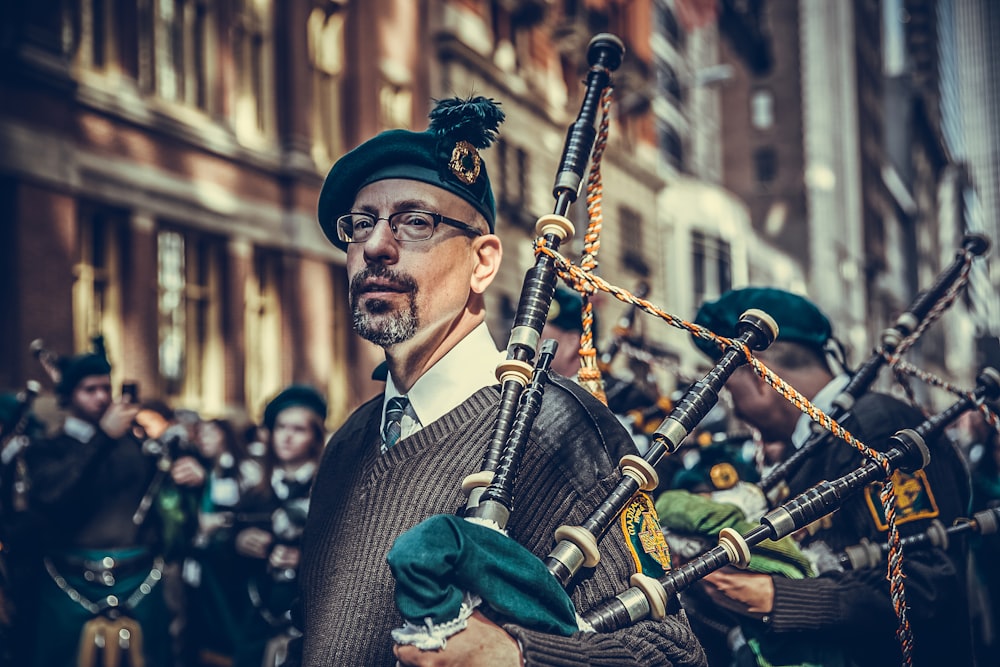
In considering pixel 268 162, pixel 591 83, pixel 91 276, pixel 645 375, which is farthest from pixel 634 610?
pixel 268 162

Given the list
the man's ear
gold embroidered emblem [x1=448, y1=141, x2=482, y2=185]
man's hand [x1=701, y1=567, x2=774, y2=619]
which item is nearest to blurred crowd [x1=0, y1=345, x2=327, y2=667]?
man's hand [x1=701, y1=567, x2=774, y2=619]

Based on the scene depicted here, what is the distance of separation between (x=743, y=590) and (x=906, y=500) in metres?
0.68

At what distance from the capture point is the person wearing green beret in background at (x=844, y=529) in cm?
348

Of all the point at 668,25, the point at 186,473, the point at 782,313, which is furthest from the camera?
the point at 668,25

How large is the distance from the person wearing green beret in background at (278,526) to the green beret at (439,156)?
4178mm

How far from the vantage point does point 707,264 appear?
34.5 metres

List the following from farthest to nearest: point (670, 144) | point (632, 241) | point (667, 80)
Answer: point (670, 144), point (667, 80), point (632, 241)

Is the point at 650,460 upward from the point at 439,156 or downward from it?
downward

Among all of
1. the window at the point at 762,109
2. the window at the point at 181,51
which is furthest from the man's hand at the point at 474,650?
the window at the point at 762,109

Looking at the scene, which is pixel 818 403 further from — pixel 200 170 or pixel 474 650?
pixel 200 170

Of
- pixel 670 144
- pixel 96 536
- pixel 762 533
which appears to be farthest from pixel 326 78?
pixel 670 144

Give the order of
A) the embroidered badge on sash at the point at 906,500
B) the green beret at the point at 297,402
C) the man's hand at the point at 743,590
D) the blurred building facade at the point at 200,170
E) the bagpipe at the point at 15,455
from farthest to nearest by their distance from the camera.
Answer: the blurred building facade at the point at 200,170 → the bagpipe at the point at 15,455 → the green beret at the point at 297,402 → the embroidered badge on sash at the point at 906,500 → the man's hand at the point at 743,590

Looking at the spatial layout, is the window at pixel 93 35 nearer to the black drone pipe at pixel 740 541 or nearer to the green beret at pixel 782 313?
the green beret at pixel 782 313

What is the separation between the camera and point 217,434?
1013 centimetres
